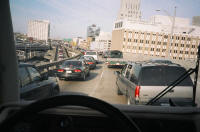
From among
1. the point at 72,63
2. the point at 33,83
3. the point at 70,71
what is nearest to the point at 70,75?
the point at 70,71

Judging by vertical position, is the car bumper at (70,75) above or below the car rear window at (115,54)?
below

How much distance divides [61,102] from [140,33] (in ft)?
321

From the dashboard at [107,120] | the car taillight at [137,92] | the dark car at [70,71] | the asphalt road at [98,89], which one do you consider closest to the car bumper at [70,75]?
the dark car at [70,71]

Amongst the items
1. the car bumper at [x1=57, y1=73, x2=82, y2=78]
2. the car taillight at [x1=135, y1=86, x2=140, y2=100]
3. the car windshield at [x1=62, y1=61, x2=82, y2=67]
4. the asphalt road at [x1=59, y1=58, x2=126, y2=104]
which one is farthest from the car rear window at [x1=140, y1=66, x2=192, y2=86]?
the car windshield at [x1=62, y1=61, x2=82, y2=67]

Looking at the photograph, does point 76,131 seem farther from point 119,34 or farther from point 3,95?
point 119,34

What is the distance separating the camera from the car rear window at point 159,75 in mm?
4610

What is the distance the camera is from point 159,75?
5.02 m

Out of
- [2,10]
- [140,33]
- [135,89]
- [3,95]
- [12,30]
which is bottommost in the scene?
[135,89]

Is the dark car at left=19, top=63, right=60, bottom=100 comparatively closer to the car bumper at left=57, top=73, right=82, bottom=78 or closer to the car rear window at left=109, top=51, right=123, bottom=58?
the car bumper at left=57, top=73, right=82, bottom=78

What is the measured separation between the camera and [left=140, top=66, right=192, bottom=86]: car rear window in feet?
15.1

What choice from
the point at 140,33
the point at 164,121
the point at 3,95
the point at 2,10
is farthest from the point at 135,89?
the point at 140,33

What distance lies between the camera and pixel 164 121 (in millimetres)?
2492

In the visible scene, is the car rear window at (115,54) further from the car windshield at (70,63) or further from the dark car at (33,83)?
the dark car at (33,83)

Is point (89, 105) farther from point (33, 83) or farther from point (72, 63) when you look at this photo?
point (72, 63)
